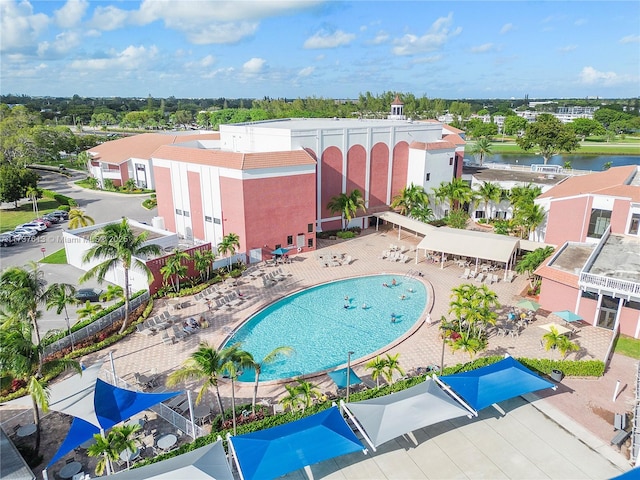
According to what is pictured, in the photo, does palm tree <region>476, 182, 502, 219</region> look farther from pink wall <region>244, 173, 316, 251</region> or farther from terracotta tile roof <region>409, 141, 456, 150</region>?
pink wall <region>244, 173, 316, 251</region>

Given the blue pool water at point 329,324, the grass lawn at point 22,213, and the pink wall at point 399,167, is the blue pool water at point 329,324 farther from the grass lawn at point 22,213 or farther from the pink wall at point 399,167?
the grass lawn at point 22,213

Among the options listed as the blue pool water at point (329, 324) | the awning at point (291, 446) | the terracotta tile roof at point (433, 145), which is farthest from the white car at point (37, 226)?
the terracotta tile roof at point (433, 145)

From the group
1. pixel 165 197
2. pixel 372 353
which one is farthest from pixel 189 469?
pixel 165 197

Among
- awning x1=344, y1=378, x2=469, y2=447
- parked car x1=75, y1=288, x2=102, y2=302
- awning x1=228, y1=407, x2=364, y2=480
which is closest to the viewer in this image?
awning x1=228, y1=407, x2=364, y2=480

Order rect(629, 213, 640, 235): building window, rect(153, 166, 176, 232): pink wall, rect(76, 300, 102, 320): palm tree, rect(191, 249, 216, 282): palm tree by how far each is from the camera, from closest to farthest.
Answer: rect(76, 300, 102, 320): palm tree, rect(629, 213, 640, 235): building window, rect(191, 249, 216, 282): palm tree, rect(153, 166, 176, 232): pink wall

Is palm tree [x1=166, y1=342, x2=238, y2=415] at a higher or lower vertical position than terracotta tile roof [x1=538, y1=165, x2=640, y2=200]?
lower

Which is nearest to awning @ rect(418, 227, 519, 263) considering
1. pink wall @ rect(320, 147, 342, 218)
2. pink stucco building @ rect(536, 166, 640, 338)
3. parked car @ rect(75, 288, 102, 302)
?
pink stucco building @ rect(536, 166, 640, 338)
